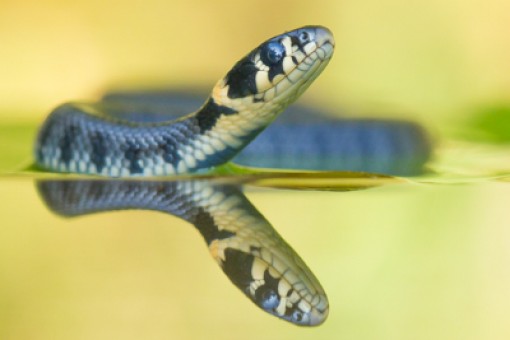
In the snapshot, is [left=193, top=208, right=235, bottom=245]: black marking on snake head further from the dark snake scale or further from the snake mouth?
the snake mouth

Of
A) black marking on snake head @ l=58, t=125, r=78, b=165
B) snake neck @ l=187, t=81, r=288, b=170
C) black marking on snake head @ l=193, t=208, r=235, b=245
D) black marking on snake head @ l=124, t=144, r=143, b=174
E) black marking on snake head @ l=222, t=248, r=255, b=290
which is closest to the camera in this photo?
black marking on snake head @ l=222, t=248, r=255, b=290

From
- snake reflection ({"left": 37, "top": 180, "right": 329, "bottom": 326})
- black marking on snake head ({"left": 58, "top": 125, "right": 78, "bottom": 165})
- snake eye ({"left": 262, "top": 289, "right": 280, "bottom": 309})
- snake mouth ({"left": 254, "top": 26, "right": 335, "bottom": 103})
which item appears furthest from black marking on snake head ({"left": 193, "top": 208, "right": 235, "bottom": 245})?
black marking on snake head ({"left": 58, "top": 125, "right": 78, "bottom": 165})

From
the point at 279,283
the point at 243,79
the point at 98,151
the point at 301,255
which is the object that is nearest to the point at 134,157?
the point at 98,151

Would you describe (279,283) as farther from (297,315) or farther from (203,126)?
(203,126)

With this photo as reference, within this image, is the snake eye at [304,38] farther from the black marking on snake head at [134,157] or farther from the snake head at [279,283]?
the snake head at [279,283]

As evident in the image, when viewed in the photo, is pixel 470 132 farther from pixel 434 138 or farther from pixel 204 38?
pixel 204 38

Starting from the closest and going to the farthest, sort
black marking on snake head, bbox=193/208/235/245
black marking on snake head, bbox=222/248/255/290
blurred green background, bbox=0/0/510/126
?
1. black marking on snake head, bbox=222/248/255/290
2. black marking on snake head, bbox=193/208/235/245
3. blurred green background, bbox=0/0/510/126

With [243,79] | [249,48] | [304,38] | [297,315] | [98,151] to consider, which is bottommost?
[297,315]

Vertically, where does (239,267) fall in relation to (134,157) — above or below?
below
